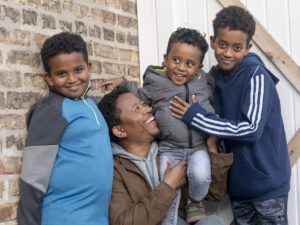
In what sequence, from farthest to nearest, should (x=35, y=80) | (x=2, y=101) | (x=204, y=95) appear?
1. (x=204, y=95)
2. (x=35, y=80)
3. (x=2, y=101)

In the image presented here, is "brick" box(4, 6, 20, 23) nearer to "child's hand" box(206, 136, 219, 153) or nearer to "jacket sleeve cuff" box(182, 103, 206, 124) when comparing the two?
"jacket sleeve cuff" box(182, 103, 206, 124)

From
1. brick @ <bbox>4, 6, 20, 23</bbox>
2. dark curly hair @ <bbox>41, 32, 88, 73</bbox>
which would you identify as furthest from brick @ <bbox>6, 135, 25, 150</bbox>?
brick @ <bbox>4, 6, 20, 23</bbox>

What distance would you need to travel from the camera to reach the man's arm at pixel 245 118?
308cm

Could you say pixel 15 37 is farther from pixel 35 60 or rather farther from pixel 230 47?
pixel 230 47

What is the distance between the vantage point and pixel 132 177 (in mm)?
3109

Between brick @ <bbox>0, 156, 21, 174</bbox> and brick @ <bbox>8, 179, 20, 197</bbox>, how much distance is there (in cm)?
5

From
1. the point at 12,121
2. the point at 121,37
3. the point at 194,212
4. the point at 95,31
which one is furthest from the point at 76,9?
the point at 194,212

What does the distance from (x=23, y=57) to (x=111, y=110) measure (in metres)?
0.59

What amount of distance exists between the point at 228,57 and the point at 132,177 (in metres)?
0.90

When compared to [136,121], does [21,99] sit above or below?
above

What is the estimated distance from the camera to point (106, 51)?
373 cm

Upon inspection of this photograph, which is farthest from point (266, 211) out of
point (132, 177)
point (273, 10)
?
point (273, 10)

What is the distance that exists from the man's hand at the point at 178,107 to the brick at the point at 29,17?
933mm

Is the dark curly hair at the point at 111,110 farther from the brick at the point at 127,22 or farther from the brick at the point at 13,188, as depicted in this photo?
the brick at the point at 127,22
